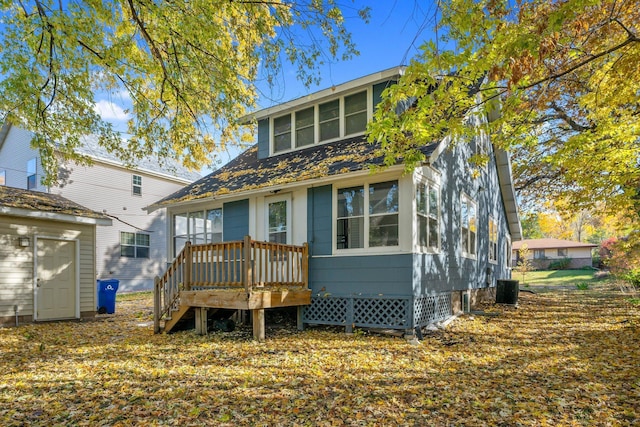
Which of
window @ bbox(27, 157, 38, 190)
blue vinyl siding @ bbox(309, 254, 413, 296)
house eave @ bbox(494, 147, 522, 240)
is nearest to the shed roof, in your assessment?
blue vinyl siding @ bbox(309, 254, 413, 296)

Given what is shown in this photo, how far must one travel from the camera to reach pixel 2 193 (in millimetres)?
10133

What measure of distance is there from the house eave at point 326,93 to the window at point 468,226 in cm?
417

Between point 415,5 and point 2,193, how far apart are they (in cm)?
1111

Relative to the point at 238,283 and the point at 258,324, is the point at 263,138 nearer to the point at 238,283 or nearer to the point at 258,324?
the point at 238,283

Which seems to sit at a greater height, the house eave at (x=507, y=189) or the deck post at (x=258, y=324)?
the house eave at (x=507, y=189)

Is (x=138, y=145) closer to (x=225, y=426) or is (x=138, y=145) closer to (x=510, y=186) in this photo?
(x=225, y=426)

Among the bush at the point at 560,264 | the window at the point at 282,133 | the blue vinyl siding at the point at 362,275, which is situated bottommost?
the bush at the point at 560,264

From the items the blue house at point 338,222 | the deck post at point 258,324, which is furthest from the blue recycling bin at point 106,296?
the deck post at point 258,324

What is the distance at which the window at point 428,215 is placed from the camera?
8242mm

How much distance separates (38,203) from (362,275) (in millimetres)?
8565

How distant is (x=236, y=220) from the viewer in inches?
404

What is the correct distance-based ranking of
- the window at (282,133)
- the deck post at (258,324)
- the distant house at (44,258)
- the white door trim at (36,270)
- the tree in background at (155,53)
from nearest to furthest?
1. the tree in background at (155,53)
2. the deck post at (258,324)
3. the distant house at (44,258)
4. the white door trim at (36,270)
5. the window at (282,133)

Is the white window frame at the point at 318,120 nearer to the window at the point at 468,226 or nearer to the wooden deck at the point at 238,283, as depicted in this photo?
the wooden deck at the point at 238,283

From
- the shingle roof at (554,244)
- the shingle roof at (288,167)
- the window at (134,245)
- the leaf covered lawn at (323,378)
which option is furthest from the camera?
the shingle roof at (554,244)
